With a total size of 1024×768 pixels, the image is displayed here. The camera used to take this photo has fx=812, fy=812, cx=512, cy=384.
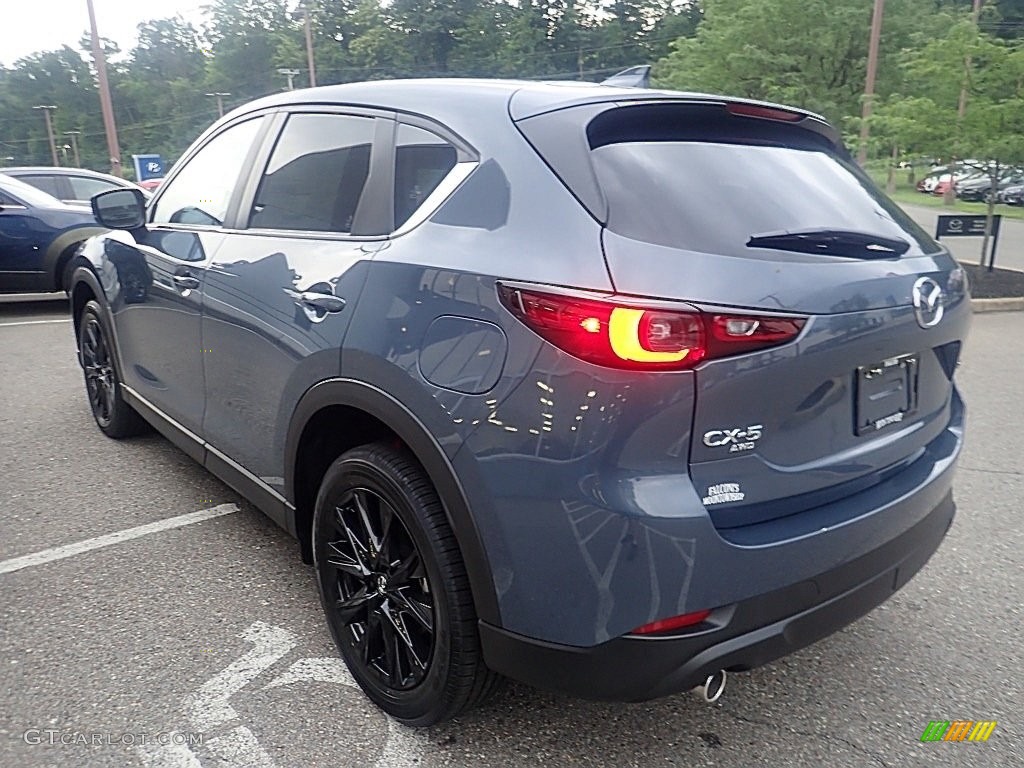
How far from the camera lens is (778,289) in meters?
1.81

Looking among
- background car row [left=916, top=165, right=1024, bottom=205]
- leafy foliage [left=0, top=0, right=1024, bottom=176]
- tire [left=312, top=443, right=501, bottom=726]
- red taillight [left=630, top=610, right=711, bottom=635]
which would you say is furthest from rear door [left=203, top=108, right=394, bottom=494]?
background car row [left=916, top=165, right=1024, bottom=205]

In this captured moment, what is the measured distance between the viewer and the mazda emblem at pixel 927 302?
2.10 meters

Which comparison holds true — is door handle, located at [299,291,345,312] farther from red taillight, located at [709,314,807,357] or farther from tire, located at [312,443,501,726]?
red taillight, located at [709,314,807,357]

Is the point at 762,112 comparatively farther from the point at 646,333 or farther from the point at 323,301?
the point at 323,301

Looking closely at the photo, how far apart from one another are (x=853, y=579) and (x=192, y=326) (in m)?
2.54

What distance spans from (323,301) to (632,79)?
135 centimetres

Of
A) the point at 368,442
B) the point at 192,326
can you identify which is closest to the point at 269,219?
the point at 192,326

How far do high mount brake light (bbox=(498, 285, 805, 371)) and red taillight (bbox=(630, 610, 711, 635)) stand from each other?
55 cm

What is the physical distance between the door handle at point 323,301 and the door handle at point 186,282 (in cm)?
89

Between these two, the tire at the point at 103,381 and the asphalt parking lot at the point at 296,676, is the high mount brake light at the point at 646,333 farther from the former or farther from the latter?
the tire at the point at 103,381

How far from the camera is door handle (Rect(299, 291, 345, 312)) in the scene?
2.31 metres

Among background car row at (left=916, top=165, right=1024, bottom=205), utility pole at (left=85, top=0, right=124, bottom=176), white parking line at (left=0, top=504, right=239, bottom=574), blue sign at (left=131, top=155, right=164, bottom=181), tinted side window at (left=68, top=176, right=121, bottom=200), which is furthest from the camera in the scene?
blue sign at (left=131, top=155, right=164, bottom=181)

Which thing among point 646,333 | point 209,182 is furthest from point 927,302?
point 209,182

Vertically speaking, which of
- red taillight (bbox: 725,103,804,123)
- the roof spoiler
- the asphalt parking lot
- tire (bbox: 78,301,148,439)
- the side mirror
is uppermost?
the roof spoiler
